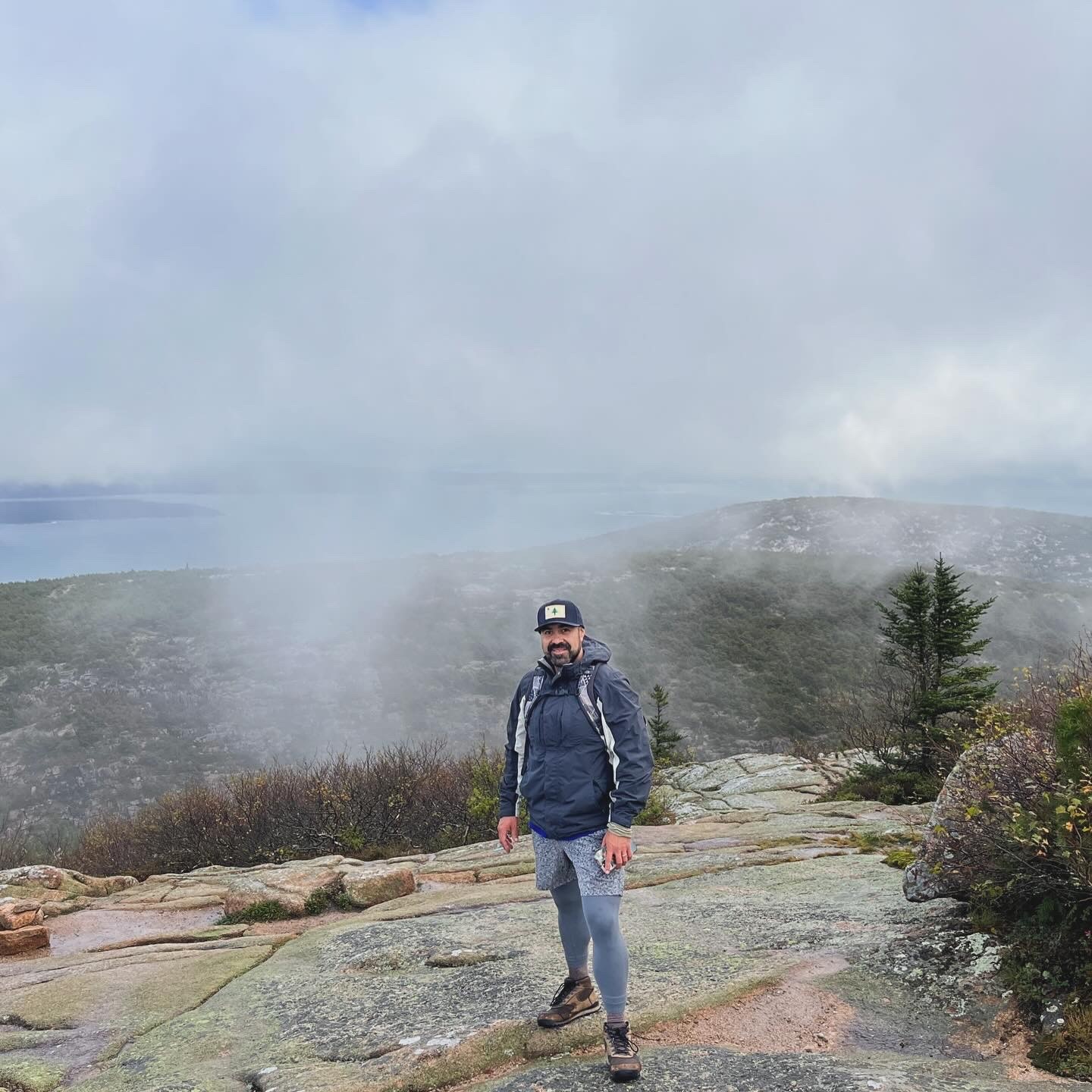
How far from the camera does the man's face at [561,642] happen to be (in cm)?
484

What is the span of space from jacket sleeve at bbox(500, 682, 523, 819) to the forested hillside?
39.7 metres

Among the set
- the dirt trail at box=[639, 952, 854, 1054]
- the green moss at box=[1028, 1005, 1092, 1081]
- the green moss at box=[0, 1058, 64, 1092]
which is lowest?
the green moss at box=[0, 1058, 64, 1092]

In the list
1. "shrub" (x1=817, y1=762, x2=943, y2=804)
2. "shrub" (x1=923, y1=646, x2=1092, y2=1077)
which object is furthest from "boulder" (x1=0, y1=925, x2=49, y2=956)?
"shrub" (x1=817, y1=762, x2=943, y2=804)

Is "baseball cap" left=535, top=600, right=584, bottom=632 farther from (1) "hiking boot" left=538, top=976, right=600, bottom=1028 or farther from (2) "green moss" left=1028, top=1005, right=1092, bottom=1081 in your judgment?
(2) "green moss" left=1028, top=1005, right=1092, bottom=1081

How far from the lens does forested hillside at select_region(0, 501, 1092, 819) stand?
46.0m

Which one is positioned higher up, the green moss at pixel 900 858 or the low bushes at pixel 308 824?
the green moss at pixel 900 858

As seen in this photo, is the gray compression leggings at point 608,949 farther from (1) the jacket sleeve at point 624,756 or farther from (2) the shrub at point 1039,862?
(2) the shrub at point 1039,862

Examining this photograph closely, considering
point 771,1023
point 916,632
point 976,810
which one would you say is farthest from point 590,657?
point 916,632

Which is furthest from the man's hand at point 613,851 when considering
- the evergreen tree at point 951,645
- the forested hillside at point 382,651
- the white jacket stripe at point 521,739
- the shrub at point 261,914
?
the forested hillside at point 382,651

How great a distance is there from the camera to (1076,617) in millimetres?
69188

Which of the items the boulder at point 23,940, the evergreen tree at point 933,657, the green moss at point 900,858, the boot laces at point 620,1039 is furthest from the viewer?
the evergreen tree at point 933,657

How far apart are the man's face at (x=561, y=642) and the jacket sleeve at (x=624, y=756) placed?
304 millimetres

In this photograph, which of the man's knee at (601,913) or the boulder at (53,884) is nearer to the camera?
the man's knee at (601,913)

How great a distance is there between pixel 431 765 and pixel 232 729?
106ft
